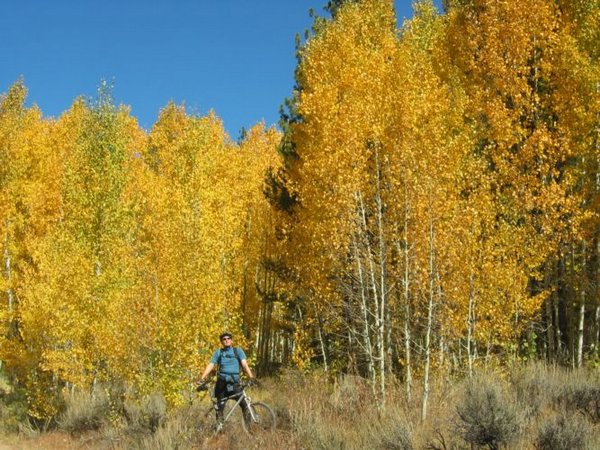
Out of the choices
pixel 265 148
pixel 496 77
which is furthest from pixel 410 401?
pixel 265 148

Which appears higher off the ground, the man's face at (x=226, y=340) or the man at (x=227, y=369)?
the man's face at (x=226, y=340)

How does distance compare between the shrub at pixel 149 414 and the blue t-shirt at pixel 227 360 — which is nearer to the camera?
the blue t-shirt at pixel 227 360

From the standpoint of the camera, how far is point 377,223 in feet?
38.8

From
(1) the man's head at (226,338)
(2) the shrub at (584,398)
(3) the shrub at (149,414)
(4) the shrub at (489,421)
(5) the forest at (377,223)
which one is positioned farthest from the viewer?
(3) the shrub at (149,414)

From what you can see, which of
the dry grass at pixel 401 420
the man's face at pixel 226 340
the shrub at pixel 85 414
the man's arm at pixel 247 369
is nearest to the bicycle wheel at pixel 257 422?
the dry grass at pixel 401 420

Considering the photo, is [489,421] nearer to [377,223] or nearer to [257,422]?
[257,422]

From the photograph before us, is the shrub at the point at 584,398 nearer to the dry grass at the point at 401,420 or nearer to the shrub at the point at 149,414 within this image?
the dry grass at the point at 401,420

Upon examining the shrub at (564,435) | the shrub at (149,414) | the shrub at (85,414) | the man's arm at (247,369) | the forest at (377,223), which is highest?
the forest at (377,223)

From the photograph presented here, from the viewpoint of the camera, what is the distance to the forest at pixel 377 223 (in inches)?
428

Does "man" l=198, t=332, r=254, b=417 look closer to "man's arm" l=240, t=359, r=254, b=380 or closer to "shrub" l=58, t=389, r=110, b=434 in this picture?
"man's arm" l=240, t=359, r=254, b=380

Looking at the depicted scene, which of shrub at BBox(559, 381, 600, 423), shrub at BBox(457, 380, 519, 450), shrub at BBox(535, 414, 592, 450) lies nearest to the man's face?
shrub at BBox(457, 380, 519, 450)

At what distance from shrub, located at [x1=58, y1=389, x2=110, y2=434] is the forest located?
0.46 meters

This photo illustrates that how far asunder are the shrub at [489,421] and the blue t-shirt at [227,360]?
13.8ft

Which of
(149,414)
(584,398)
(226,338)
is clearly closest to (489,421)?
(584,398)
